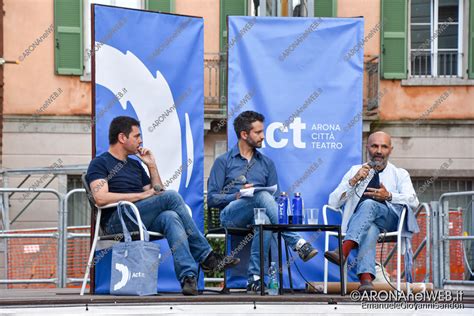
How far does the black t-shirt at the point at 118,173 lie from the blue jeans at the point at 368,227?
5.65 ft

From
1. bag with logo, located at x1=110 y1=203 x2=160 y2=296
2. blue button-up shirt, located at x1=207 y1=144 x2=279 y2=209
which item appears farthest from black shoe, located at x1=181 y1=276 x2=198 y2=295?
blue button-up shirt, located at x1=207 y1=144 x2=279 y2=209

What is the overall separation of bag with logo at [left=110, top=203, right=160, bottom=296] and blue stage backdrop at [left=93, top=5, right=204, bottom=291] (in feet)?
4.14

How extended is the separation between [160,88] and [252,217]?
1.42m

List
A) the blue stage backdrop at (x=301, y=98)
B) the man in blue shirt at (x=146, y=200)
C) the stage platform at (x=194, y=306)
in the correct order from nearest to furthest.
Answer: the stage platform at (x=194, y=306) → the man in blue shirt at (x=146, y=200) → the blue stage backdrop at (x=301, y=98)

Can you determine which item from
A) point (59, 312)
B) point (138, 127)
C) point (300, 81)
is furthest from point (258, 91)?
point (59, 312)

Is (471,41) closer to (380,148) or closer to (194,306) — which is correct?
(380,148)

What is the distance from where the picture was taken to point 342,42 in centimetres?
1166

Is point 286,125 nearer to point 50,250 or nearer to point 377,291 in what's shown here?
point 377,291

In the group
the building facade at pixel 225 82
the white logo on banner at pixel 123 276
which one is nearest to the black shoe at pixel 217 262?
the white logo on banner at pixel 123 276

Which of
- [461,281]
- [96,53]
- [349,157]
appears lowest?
[461,281]

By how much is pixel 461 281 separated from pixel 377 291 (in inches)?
120

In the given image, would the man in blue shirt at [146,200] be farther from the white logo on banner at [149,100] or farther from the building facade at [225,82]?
the building facade at [225,82]

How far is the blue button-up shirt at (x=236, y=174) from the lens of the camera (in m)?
10.9

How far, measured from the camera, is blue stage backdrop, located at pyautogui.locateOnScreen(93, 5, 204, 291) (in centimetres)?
1089
